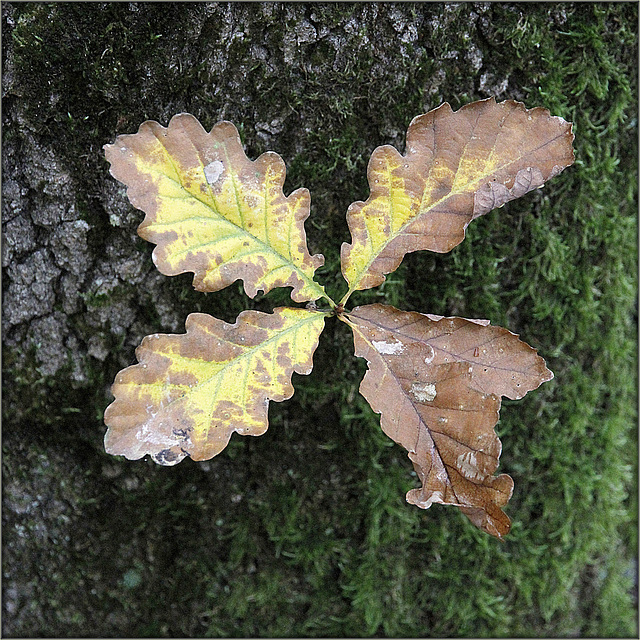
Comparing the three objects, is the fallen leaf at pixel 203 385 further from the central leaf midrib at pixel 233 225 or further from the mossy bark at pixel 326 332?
the mossy bark at pixel 326 332

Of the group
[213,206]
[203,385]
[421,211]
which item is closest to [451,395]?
[421,211]

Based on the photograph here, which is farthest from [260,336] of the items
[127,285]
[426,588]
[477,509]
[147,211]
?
[426,588]

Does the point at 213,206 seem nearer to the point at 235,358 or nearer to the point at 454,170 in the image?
the point at 235,358

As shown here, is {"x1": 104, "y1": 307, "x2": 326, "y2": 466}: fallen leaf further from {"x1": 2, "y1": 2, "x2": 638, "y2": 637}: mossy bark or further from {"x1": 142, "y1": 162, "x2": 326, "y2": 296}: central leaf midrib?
{"x1": 2, "y1": 2, "x2": 638, "y2": 637}: mossy bark

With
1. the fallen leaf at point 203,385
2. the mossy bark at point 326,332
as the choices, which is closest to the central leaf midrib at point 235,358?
the fallen leaf at point 203,385

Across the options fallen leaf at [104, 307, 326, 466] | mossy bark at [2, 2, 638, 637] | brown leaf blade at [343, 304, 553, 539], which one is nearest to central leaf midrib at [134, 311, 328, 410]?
fallen leaf at [104, 307, 326, 466]

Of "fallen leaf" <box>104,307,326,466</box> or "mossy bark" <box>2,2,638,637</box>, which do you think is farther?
"mossy bark" <box>2,2,638,637</box>
